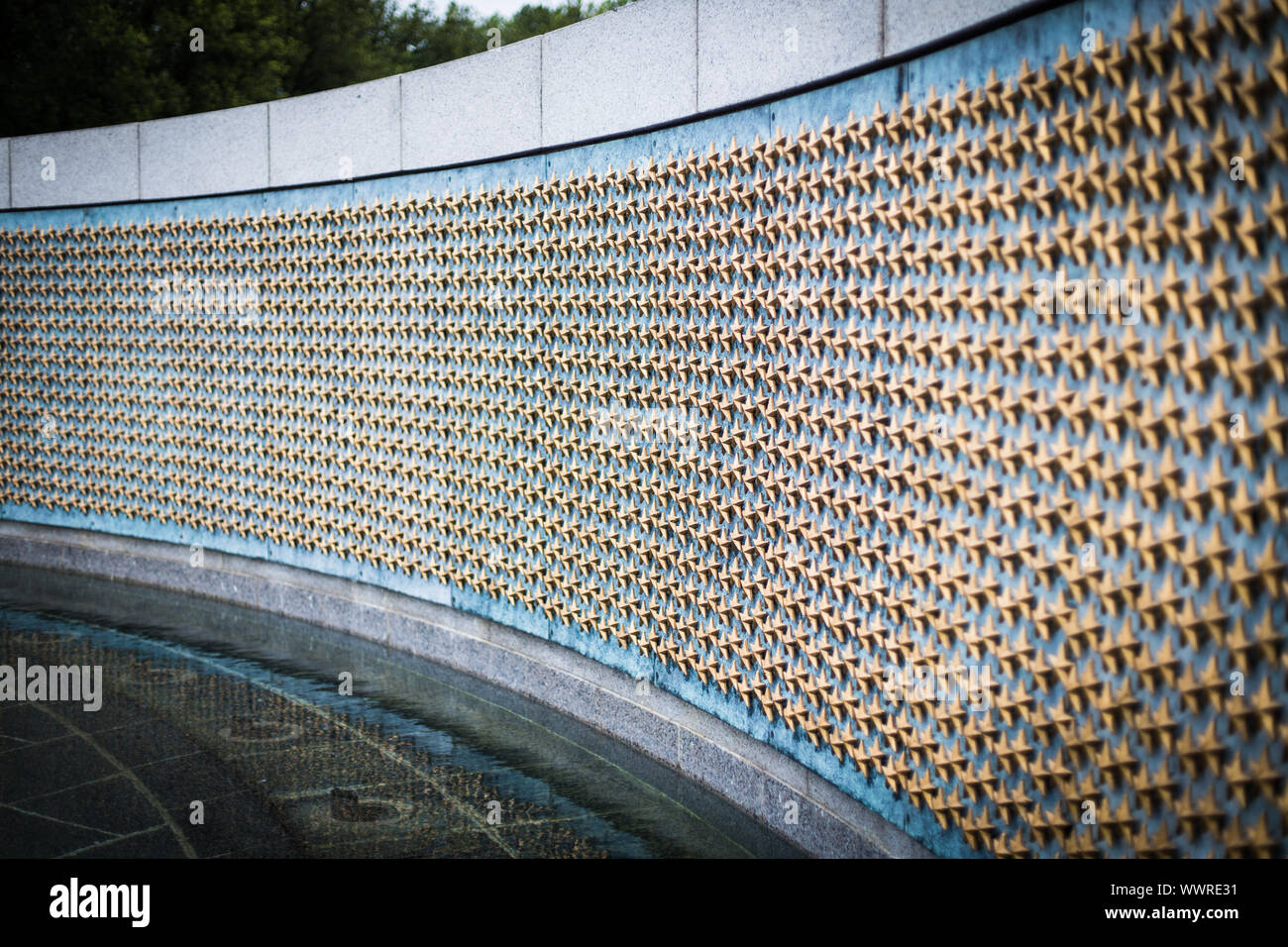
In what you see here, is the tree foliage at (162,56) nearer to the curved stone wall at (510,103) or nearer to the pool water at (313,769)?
the curved stone wall at (510,103)

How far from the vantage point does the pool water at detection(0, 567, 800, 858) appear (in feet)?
18.6

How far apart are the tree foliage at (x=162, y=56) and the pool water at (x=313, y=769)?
1768cm

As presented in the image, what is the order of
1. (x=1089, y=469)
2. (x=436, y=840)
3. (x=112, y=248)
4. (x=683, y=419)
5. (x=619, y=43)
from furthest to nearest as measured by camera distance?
(x=112, y=248) → (x=619, y=43) → (x=683, y=419) → (x=436, y=840) → (x=1089, y=469)

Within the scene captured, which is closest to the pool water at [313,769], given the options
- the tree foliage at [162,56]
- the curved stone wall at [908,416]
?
the curved stone wall at [908,416]

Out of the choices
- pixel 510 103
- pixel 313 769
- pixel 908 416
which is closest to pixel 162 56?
pixel 510 103

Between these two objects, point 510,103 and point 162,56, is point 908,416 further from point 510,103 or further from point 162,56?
point 162,56

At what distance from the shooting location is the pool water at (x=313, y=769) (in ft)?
18.6

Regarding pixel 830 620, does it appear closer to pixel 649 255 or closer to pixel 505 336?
pixel 649 255

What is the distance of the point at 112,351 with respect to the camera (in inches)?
475

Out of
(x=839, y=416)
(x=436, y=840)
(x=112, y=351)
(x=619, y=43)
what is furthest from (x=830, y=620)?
(x=112, y=351)

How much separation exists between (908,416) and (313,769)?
4.10 metres

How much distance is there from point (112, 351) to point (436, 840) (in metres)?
8.39

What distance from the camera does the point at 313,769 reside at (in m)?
6.70

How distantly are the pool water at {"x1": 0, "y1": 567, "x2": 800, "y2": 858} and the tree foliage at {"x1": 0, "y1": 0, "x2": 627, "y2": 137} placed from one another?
17.7 meters
